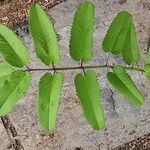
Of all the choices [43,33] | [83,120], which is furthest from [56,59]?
[83,120]

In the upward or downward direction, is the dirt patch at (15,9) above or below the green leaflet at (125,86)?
below

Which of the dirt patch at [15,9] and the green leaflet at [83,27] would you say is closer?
the green leaflet at [83,27]

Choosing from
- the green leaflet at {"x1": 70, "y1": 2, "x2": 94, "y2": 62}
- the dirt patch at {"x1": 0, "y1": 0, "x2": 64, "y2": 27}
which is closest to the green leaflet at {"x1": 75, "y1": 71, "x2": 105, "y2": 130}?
the green leaflet at {"x1": 70, "y1": 2, "x2": 94, "y2": 62}

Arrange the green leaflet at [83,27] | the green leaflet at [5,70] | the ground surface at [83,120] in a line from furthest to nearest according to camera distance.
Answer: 1. the ground surface at [83,120]
2. the green leaflet at [5,70]
3. the green leaflet at [83,27]

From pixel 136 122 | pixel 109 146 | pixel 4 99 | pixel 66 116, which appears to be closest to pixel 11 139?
pixel 66 116

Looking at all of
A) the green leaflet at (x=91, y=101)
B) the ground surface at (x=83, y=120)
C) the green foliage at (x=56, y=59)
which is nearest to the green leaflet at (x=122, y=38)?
the green foliage at (x=56, y=59)

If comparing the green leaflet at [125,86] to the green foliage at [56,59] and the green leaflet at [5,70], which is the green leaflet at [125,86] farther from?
the green leaflet at [5,70]

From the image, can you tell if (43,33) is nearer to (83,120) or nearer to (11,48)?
(11,48)
